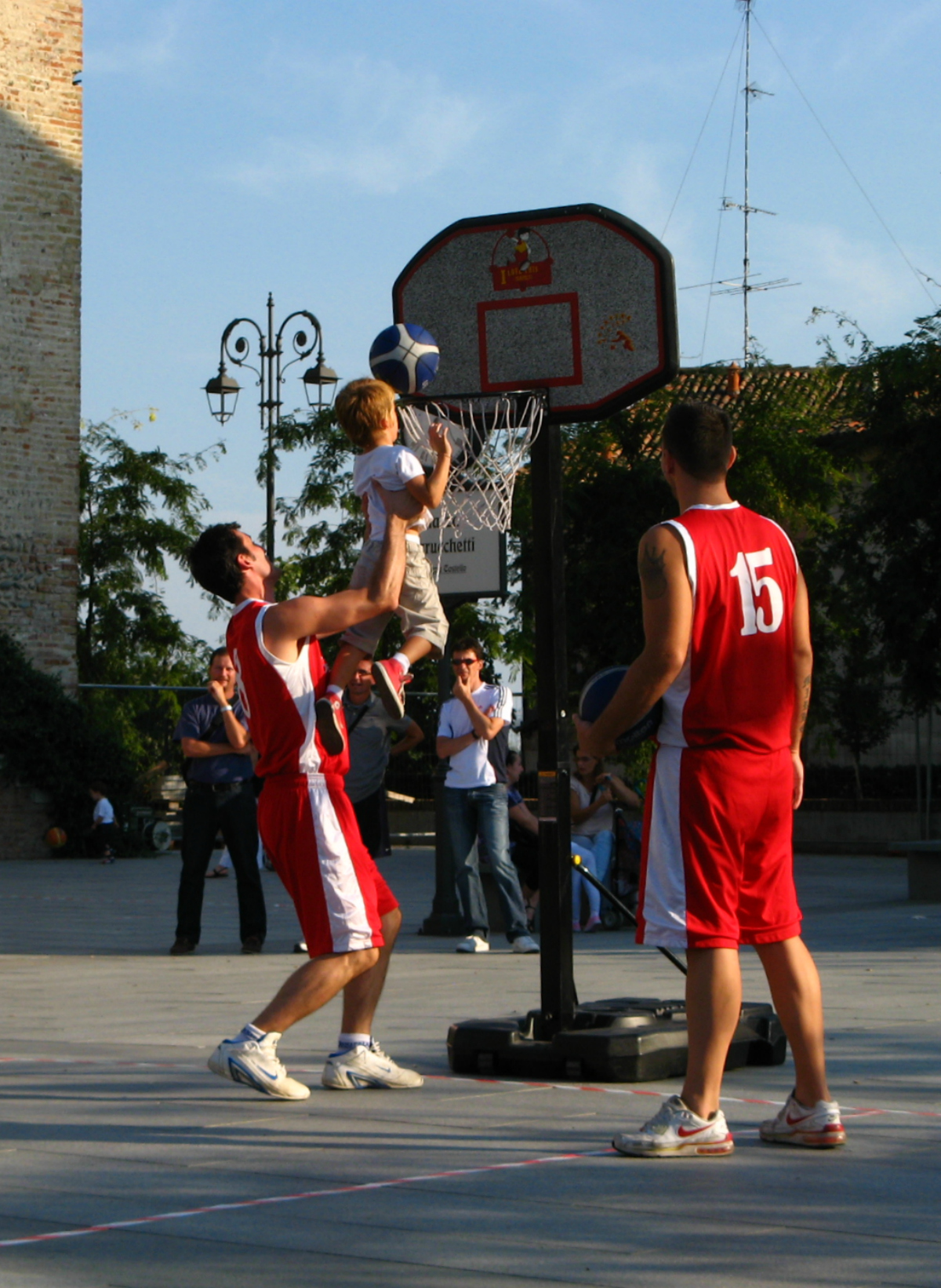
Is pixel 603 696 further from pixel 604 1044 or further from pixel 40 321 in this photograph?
pixel 40 321

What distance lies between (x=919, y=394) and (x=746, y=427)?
1042cm

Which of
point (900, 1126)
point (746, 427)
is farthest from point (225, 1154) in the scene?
point (746, 427)

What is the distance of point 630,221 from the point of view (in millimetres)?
7590

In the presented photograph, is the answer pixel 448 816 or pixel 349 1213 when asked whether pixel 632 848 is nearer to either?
pixel 448 816

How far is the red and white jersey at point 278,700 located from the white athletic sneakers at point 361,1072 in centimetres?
104

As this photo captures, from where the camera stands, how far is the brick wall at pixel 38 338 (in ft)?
96.9

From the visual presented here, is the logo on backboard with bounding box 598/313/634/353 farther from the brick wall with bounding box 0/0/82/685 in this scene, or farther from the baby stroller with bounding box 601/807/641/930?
the brick wall with bounding box 0/0/82/685

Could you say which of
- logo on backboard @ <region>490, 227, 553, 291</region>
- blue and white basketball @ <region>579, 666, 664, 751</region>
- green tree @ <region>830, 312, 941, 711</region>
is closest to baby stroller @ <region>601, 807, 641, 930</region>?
logo on backboard @ <region>490, 227, 553, 291</region>

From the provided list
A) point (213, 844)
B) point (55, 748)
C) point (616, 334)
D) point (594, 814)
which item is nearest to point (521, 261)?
point (616, 334)

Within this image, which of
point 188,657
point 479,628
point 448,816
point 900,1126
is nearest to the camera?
point 900,1126

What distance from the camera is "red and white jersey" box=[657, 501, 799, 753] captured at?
5555mm

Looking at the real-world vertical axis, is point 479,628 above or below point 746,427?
below

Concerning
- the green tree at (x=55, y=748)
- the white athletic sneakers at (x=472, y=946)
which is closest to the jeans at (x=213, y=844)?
the white athletic sneakers at (x=472, y=946)

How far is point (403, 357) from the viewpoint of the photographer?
762cm
